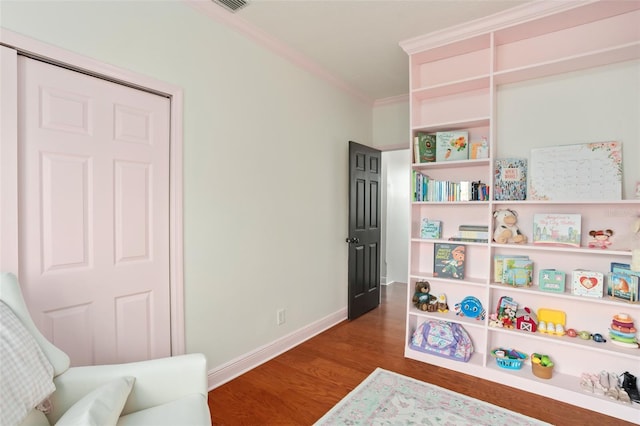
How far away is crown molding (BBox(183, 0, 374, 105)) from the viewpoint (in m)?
2.17

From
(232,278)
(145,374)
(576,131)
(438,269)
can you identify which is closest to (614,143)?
(576,131)

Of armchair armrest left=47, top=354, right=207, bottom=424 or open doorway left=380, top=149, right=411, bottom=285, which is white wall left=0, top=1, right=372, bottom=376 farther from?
open doorway left=380, top=149, right=411, bottom=285

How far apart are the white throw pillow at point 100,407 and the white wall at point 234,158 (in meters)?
0.93

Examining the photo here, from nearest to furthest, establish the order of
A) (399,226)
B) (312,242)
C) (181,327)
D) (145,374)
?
(145,374), (181,327), (312,242), (399,226)

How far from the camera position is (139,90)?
191cm

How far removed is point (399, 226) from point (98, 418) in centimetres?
477

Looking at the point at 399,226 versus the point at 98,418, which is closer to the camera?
the point at 98,418

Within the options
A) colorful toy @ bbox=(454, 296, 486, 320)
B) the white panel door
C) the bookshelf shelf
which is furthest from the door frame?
colorful toy @ bbox=(454, 296, 486, 320)

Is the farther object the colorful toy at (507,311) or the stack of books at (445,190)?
the stack of books at (445,190)

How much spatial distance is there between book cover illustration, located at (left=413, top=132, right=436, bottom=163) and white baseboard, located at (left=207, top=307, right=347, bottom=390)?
194 cm

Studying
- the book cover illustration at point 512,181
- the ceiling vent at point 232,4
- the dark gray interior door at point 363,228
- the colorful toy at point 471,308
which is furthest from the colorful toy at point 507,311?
the ceiling vent at point 232,4

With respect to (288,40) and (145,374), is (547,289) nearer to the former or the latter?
(145,374)

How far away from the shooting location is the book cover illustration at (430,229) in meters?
2.84

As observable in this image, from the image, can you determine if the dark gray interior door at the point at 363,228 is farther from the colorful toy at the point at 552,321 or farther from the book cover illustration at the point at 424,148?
the colorful toy at the point at 552,321
